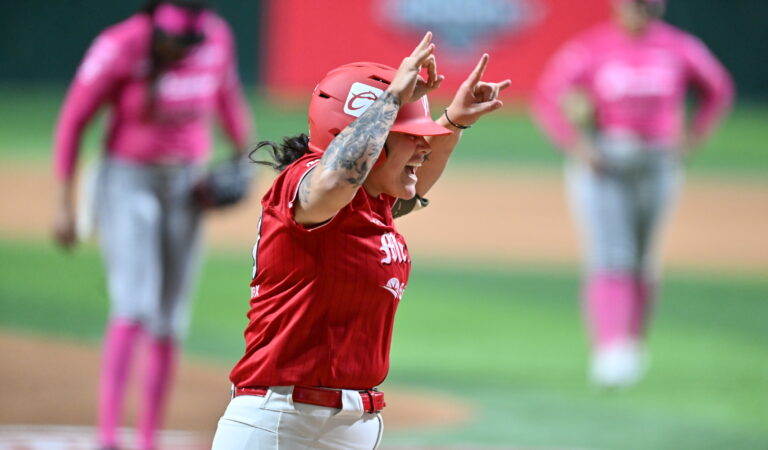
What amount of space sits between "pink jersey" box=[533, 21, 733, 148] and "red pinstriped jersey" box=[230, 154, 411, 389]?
4.48 meters

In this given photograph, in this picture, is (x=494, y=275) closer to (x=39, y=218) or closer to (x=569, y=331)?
(x=569, y=331)

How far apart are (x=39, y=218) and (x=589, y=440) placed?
28.4 feet

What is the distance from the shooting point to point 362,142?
2906 millimetres

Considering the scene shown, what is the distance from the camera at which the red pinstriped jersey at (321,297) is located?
3.11 metres

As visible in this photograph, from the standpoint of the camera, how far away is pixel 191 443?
5992mm

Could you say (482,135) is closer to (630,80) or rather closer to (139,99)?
(630,80)

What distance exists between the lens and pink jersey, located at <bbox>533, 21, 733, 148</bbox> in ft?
24.3

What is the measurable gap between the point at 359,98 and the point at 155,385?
3.00 metres

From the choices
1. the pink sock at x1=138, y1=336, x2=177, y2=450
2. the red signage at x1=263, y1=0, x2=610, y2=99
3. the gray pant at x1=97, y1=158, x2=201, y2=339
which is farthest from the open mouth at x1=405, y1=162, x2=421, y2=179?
the red signage at x1=263, y1=0, x2=610, y2=99

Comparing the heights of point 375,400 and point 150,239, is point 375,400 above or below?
below

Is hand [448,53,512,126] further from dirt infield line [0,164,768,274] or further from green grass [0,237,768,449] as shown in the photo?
dirt infield line [0,164,768,274]

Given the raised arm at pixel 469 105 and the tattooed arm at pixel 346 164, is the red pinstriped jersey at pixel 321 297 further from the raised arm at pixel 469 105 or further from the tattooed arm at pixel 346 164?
the raised arm at pixel 469 105

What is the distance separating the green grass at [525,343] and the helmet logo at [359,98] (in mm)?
3290

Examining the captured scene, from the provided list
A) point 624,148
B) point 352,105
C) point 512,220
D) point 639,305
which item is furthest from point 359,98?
point 512,220
